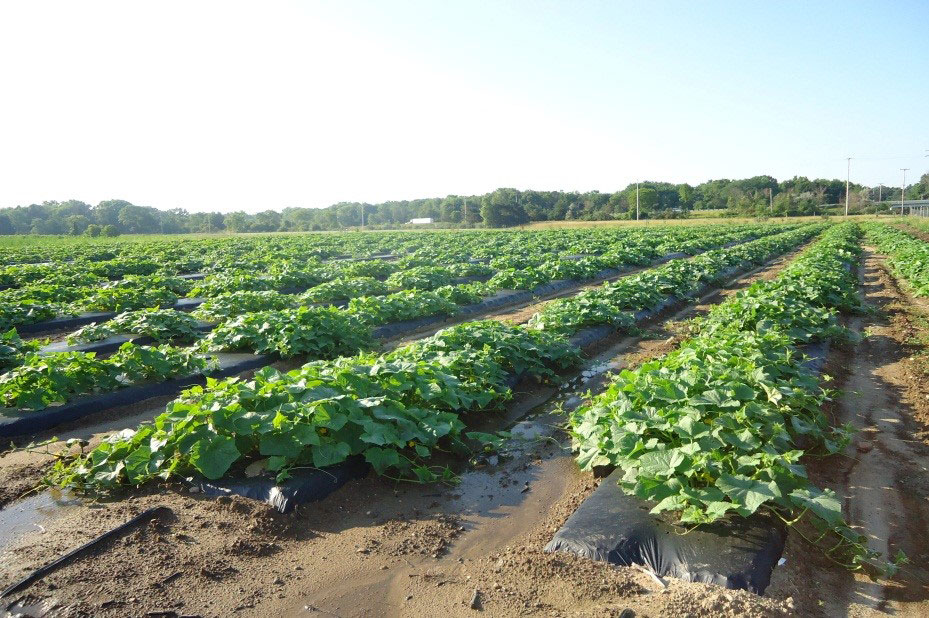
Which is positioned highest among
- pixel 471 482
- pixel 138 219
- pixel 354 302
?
pixel 138 219

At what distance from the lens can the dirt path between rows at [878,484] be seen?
3.03 m

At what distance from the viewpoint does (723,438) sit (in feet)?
12.2

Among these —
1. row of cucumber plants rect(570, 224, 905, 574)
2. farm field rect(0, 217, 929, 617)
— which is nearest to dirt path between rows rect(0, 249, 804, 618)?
farm field rect(0, 217, 929, 617)

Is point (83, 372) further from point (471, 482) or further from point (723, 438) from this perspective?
point (723, 438)

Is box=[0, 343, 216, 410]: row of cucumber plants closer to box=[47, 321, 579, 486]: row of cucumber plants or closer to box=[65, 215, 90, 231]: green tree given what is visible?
box=[47, 321, 579, 486]: row of cucumber plants

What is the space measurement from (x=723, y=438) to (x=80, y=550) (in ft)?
13.1

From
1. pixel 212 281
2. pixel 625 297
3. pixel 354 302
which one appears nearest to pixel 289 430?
pixel 354 302

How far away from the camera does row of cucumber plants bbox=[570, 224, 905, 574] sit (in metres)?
3.29

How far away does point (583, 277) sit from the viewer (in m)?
17.2

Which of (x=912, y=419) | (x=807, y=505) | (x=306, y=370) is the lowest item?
(x=912, y=419)

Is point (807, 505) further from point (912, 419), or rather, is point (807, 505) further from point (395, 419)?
point (912, 419)

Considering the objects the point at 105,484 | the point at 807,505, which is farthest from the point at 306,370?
the point at 807,505

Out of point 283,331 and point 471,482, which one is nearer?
point 471,482

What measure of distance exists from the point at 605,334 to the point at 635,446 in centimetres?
565
